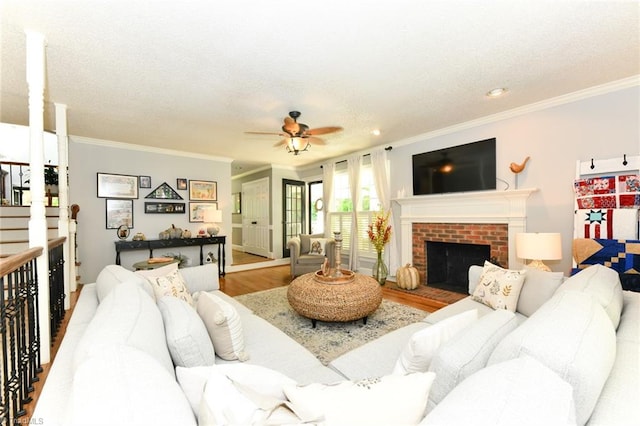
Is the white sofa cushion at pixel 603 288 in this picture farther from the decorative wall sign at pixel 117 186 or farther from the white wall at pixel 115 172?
the decorative wall sign at pixel 117 186

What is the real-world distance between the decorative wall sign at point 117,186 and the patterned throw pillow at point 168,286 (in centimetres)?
340

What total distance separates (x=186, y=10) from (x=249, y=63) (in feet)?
1.97

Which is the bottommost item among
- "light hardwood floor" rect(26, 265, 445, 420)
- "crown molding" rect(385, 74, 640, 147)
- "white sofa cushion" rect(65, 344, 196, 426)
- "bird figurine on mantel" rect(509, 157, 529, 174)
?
"light hardwood floor" rect(26, 265, 445, 420)

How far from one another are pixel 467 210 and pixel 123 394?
13.2ft

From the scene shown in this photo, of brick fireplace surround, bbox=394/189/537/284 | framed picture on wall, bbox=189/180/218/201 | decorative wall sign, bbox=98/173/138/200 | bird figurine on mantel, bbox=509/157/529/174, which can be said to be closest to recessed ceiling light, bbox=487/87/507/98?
bird figurine on mantel, bbox=509/157/529/174

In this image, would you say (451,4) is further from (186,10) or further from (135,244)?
(135,244)

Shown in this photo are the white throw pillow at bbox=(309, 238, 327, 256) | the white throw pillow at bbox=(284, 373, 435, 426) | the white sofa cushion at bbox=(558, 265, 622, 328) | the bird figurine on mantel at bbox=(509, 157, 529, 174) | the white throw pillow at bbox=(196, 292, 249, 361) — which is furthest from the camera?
the white throw pillow at bbox=(309, 238, 327, 256)

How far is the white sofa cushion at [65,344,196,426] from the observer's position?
515 mm

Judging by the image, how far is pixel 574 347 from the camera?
0.76m

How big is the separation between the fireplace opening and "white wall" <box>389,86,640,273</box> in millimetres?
899

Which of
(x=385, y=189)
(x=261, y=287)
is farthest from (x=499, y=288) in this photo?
(x=261, y=287)

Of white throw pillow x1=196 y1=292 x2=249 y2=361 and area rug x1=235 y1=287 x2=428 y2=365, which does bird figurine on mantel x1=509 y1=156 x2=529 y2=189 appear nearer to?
area rug x1=235 y1=287 x2=428 y2=365

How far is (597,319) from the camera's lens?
3.07 feet

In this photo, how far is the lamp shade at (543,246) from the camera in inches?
102
